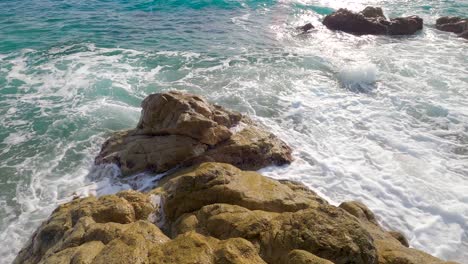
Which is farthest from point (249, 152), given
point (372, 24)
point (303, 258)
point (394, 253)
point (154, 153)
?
point (372, 24)

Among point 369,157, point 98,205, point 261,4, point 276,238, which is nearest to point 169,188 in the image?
point 98,205

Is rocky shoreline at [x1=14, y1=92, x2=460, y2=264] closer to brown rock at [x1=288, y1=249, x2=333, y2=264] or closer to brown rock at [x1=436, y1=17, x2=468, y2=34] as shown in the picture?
brown rock at [x1=288, y1=249, x2=333, y2=264]

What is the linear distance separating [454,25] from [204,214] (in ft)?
74.5

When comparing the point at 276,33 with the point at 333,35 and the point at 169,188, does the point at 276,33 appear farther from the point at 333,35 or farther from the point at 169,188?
the point at 169,188

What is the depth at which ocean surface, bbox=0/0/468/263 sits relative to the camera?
28.6ft

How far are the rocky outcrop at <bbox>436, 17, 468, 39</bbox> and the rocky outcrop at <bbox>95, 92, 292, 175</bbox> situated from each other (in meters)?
17.5

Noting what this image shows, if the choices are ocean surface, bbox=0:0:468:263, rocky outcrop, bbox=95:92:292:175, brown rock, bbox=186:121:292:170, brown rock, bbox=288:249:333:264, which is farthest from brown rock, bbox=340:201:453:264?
rocky outcrop, bbox=95:92:292:175

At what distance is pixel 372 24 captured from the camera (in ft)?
72.4

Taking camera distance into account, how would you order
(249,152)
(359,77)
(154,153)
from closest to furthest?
(154,153), (249,152), (359,77)

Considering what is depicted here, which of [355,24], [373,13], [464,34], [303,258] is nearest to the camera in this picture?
[303,258]

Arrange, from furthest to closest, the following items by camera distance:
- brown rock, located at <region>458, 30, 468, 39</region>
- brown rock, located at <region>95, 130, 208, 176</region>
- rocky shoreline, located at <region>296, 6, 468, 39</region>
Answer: rocky shoreline, located at <region>296, 6, 468, 39</region>
brown rock, located at <region>458, 30, 468, 39</region>
brown rock, located at <region>95, 130, 208, 176</region>

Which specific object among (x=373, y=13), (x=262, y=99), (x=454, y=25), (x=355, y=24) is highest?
(x=373, y=13)

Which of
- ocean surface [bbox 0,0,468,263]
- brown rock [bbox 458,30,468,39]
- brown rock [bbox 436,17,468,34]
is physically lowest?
ocean surface [bbox 0,0,468,263]

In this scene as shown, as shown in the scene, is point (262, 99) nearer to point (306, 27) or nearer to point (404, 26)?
point (306, 27)
